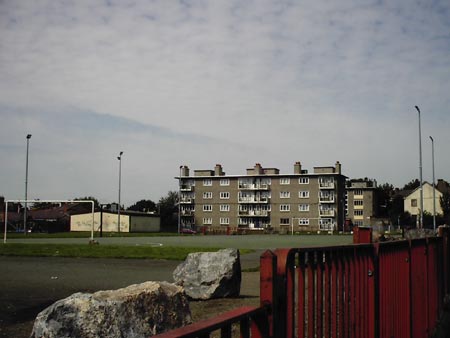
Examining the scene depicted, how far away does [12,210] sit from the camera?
107125mm

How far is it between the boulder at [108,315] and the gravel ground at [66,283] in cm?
249

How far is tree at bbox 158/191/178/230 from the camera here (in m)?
121

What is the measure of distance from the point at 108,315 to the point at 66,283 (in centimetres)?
875

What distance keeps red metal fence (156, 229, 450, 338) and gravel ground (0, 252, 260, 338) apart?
3403mm

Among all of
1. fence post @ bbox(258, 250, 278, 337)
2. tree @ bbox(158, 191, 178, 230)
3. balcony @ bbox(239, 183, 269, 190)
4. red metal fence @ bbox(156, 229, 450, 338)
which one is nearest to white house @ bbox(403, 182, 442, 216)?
balcony @ bbox(239, 183, 269, 190)

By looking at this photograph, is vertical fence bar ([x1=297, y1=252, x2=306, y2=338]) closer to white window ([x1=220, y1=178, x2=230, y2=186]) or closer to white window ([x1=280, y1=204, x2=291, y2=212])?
white window ([x1=280, y1=204, x2=291, y2=212])

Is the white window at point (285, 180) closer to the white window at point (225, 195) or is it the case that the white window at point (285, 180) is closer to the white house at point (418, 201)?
the white window at point (225, 195)

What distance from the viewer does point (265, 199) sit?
11694 centimetres

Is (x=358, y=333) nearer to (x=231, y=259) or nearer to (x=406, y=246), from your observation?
(x=406, y=246)

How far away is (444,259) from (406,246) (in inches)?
122

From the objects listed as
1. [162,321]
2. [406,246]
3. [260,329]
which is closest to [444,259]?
[406,246]

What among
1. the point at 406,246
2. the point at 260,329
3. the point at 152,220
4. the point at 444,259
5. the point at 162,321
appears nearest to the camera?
the point at 260,329

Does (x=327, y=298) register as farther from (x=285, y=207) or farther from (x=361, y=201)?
(x=361, y=201)

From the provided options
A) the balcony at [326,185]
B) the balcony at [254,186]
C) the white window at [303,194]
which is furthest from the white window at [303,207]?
the balcony at [254,186]
